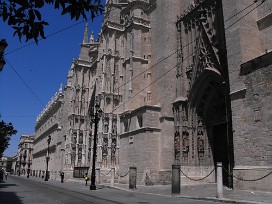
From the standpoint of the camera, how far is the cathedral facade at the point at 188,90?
15993 mm

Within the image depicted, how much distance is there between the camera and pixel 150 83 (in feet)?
96.4

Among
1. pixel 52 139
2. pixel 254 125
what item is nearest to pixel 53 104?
pixel 52 139

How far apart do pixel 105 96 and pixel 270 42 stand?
19.7 m

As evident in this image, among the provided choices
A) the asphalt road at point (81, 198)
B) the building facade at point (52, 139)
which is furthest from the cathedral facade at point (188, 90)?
the building facade at point (52, 139)

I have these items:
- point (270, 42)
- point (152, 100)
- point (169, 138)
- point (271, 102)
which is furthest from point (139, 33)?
point (271, 102)

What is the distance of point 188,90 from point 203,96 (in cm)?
164

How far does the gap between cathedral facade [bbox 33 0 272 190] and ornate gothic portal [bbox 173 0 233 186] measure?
75mm

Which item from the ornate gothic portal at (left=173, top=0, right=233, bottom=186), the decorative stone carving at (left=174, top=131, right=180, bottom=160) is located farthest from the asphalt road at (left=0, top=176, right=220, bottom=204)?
the ornate gothic portal at (left=173, top=0, right=233, bottom=186)

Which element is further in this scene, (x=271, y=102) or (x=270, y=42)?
(x=270, y=42)

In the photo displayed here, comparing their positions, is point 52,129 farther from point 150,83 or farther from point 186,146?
point 186,146

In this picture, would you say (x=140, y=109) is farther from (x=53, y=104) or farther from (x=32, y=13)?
(x=53, y=104)

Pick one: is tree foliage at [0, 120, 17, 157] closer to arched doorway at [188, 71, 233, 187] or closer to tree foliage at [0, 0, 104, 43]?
arched doorway at [188, 71, 233, 187]

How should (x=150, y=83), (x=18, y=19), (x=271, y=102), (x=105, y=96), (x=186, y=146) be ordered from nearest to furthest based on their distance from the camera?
1. (x=18, y=19)
2. (x=271, y=102)
3. (x=186, y=146)
4. (x=150, y=83)
5. (x=105, y=96)

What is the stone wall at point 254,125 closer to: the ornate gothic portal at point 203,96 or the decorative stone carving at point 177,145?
the ornate gothic portal at point 203,96
